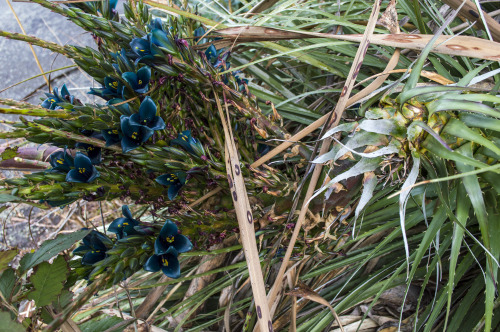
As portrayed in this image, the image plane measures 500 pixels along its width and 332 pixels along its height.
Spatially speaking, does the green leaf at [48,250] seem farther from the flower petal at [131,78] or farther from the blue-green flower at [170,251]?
the flower petal at [131,78]

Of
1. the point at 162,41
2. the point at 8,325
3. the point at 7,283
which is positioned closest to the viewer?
the point at 8,325

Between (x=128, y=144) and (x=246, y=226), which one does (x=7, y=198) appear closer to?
(x=128, y=144)

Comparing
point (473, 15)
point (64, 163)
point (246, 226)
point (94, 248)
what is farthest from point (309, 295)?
A: point (473, 15)

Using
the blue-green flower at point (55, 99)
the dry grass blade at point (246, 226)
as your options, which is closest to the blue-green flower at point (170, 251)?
the dry grass blade at point (246, 226)

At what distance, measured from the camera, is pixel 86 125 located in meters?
0.69

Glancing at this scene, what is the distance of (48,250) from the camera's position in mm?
689

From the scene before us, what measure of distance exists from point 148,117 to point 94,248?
254 mm

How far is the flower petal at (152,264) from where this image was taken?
0.71 metres

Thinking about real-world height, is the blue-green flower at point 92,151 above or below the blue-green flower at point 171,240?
above

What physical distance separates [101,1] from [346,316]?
958 millimetres

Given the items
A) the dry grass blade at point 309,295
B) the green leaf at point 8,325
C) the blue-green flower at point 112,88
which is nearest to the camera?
the green leaf at point 8,325

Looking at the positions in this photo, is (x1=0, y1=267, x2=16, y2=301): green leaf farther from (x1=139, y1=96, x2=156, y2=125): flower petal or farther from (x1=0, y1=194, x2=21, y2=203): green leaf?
(x1=139, y1=96, x2=156, y2=125): flower petal

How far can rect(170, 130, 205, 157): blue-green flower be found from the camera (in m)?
0.76

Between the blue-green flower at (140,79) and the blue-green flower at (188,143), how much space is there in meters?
0.10
